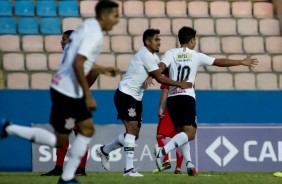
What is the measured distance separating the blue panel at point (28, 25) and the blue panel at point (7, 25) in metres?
0.10

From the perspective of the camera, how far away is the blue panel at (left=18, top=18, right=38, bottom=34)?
15227 mm

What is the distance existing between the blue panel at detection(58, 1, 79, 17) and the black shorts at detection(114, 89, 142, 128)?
521cm

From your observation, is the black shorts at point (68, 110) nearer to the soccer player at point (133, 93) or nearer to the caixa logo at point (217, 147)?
the soccer player at point (133, 93)

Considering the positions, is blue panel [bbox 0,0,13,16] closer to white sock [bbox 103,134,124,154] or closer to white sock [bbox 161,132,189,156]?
white sock [bbox 103,134,124,154]

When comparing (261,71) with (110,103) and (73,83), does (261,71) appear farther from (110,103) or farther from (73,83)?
(73,83)

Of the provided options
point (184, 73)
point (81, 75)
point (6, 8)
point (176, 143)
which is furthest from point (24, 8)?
point (81, 75)

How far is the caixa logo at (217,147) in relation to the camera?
13367 millimetres

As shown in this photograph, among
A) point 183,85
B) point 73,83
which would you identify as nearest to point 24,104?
point 183,85

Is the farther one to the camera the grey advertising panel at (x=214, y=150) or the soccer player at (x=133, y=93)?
the grey advertising panel at (x=214, y=150)

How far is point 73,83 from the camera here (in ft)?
24.8

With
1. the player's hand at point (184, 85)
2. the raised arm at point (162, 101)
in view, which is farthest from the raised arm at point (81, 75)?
the raised arm at point (162, 101)

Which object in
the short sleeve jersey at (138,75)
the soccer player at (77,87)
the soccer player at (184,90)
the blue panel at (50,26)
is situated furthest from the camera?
the blue panel at (50,26)

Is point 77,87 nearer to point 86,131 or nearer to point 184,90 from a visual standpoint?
point 86,131

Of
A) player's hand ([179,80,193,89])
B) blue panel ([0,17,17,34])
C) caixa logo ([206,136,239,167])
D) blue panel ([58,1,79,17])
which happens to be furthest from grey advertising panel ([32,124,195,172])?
player's hand ([179,80,193,89])
